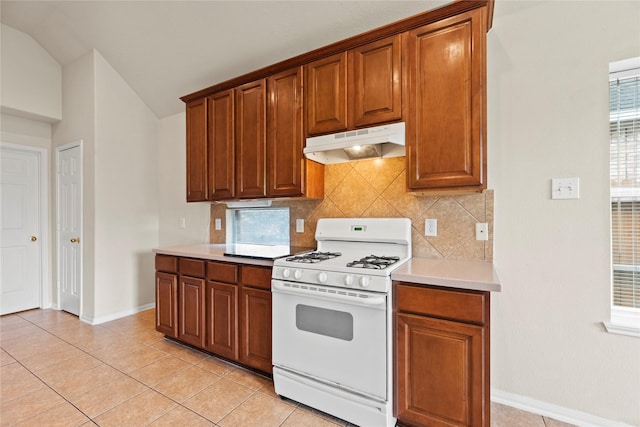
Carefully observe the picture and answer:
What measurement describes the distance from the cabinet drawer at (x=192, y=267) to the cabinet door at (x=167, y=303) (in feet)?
0.48

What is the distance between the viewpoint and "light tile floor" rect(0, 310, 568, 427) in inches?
69.7

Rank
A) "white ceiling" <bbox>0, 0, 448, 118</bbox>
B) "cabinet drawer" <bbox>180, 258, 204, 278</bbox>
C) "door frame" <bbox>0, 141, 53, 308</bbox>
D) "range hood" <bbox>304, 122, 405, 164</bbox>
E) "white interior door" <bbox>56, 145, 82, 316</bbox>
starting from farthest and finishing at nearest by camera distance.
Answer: "door frame" <bbox>0, 141, 53, 308</bbox> → "white interior door" <bbox>56, 145, 82, 316</bbox> → "cabinet drawer" <bbox>180, 258, 204, 278</bbox> → "white ceiling" <bbox>0, 0, 448, 118</bbox> → "range hood" <bbox>304, 122, 405, 164</bbox>

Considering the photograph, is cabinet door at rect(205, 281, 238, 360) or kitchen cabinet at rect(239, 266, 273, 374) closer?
kitchen cabinet at rect(239, 266, 273, 374)

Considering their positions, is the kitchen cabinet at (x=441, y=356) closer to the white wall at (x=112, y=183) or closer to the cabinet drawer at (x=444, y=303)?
the cabinet drawer at (x=444, y=303)

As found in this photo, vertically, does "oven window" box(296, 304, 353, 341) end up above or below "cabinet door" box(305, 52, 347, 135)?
below

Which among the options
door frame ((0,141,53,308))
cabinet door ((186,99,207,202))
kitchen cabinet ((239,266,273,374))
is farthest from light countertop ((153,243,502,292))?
door frame ((0,141,53,308))

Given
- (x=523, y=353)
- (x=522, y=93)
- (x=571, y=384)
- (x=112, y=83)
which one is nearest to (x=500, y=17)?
(x=522, y=93)

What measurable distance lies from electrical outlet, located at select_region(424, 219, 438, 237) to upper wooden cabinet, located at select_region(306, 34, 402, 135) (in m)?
0.76

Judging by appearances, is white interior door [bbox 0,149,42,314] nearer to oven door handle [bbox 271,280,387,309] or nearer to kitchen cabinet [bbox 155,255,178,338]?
kitchen cabinet [bbox 155,255,178,338]

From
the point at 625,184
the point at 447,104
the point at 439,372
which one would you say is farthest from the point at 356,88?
the point at 439,372

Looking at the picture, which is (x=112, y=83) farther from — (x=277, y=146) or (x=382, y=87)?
(x=382, y=87)

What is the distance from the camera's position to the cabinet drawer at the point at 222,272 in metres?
2.26

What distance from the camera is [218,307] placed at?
7.77ft

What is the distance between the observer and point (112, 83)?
3.45 meters
